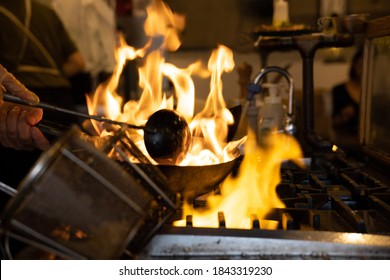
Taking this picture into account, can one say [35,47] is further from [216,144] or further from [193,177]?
[193,177]

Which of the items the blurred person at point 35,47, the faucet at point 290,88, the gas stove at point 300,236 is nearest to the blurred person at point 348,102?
the faucet at point 290,88

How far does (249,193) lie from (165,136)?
297mm

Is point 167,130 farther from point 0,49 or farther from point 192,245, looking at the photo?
point 0,49

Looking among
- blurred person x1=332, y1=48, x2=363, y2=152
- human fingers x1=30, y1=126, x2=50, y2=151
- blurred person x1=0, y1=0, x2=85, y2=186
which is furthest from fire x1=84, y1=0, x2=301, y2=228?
blurred person x1=332, y1=48, x2=363, y2=152

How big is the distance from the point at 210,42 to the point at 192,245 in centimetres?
287

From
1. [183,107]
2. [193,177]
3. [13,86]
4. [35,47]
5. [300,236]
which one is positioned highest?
[35,47]

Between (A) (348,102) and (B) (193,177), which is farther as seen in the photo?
(A) (348,102)

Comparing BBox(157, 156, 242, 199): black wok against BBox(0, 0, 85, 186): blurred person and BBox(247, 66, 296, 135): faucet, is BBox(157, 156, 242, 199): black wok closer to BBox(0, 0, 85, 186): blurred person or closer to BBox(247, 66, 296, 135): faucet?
BBox(247, 66, 296, 135): faucet

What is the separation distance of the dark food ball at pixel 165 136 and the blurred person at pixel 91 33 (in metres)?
2.74

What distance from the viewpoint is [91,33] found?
153 inches

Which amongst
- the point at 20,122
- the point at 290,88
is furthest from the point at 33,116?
the point at 290,88

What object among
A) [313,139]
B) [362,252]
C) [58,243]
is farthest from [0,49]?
[362,252]

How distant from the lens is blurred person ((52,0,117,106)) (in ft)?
12.5

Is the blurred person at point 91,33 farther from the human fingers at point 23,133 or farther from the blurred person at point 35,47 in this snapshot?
the human fingers at point 23,133
